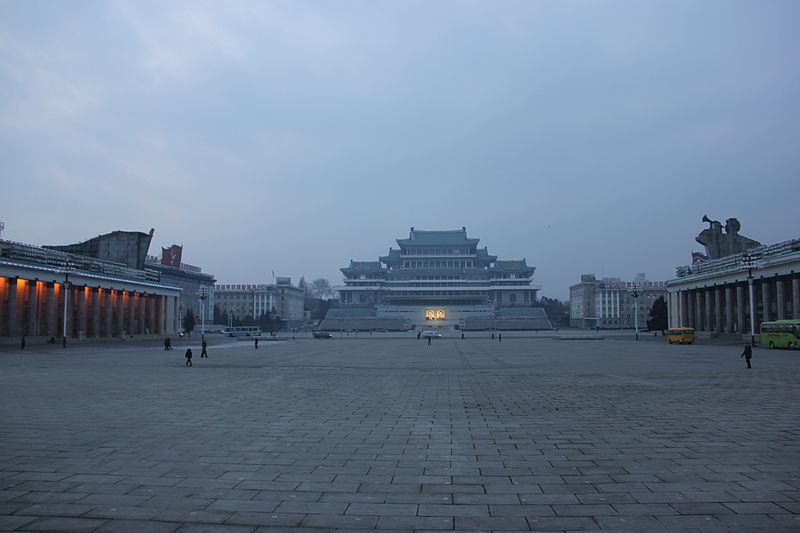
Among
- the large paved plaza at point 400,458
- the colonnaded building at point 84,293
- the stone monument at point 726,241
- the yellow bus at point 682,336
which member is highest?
the stone monument at point 726,241

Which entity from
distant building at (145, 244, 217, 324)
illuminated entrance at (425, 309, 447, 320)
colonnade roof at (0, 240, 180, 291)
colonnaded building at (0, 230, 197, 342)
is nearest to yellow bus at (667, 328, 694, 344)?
colonnaded building at (0, 230, 197, 342)

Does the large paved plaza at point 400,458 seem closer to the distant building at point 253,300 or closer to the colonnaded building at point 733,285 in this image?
the colonnaded building at point 733,285

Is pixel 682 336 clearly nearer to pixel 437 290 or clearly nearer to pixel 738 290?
pixel 738 290

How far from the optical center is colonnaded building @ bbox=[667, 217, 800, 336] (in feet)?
151

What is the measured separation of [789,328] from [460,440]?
37154 millimetres

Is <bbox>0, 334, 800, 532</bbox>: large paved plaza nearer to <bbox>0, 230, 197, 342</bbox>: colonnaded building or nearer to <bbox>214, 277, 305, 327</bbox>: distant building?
<bbox>0, 230, 197, 342</bbox>: colonnaded building

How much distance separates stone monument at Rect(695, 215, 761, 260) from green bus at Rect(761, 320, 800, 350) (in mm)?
30629

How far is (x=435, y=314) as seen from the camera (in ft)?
378

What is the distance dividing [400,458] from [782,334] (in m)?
39.1

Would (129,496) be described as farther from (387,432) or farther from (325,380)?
(325,380)

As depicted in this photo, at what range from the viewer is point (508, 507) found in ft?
18.8

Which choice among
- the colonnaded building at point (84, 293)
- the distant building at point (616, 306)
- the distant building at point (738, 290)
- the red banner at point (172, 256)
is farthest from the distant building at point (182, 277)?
the distant building at point (616, 306)

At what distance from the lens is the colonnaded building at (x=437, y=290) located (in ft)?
359

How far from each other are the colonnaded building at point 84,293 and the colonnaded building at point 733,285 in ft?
181
